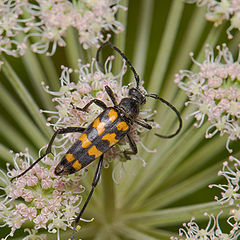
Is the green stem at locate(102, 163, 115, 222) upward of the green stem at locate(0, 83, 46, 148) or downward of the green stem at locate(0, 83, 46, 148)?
downward

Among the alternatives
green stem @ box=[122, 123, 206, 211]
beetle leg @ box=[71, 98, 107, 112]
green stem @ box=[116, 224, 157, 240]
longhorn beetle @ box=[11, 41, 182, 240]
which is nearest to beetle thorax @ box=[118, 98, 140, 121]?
longhorn beetle @ box=[11, 41, 182, 240]

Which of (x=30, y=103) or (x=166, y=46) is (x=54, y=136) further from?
(x=166, y=46)

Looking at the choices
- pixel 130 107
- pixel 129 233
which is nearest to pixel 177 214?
pixel 129 233

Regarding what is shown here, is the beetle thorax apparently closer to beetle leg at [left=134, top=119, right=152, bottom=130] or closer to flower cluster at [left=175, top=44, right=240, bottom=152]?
beetle leg at [left=134, top=119, right=152, bottom=130]

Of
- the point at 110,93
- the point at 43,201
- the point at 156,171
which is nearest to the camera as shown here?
the point at 43,201

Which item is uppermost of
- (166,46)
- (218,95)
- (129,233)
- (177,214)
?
(166,46)

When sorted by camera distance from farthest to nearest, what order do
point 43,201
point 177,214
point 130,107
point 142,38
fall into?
point 142,38
point 177,214
point 130,107
point 43,201

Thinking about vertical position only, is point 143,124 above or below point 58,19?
below

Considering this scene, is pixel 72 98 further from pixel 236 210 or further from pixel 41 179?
pixel 236 210

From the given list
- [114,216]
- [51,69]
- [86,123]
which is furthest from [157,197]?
[51,69]
